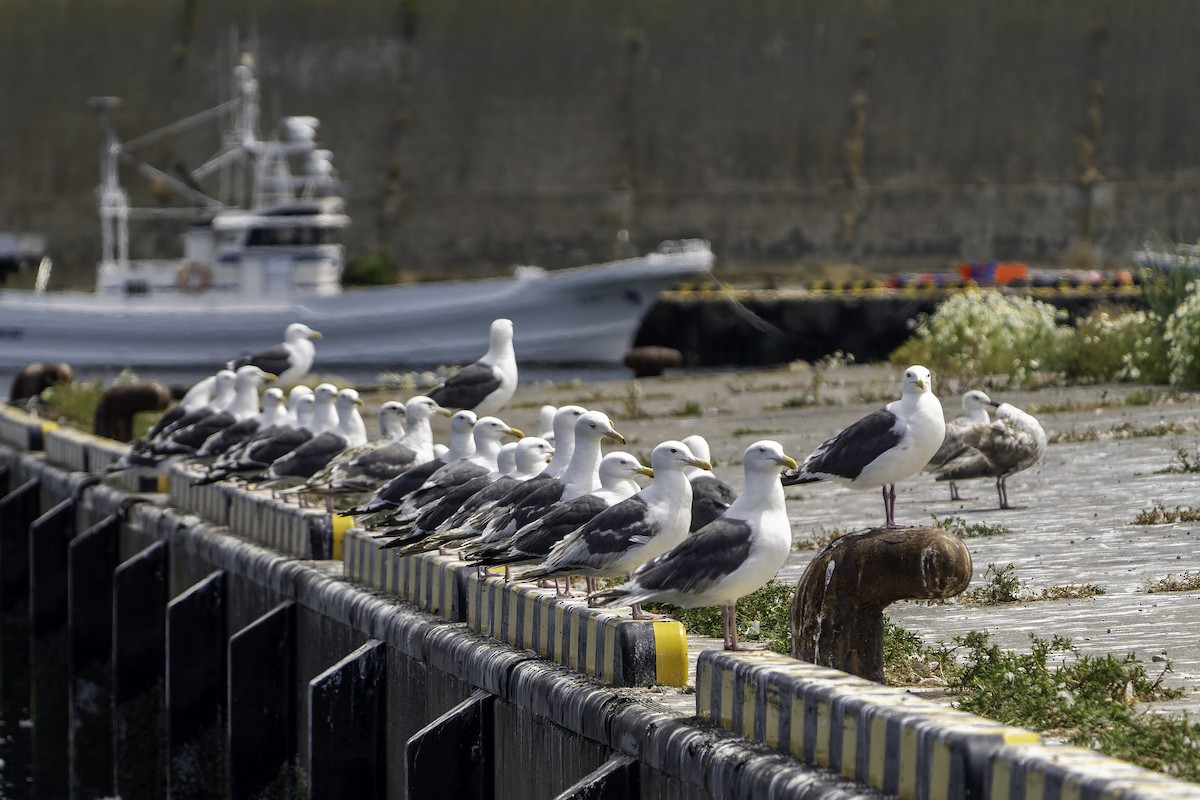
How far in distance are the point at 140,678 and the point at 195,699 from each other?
91.5 inches

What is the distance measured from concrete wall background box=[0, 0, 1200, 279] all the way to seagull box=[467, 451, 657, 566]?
54.9 metres

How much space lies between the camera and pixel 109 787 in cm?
1859

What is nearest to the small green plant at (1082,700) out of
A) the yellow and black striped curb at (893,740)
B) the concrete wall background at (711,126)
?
the yellow and black striped curb at (893,740)

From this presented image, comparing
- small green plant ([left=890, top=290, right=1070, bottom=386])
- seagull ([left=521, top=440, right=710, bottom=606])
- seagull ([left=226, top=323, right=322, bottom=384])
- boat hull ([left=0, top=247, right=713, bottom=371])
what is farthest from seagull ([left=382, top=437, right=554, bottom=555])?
boat hull ([left=0, top=247, right=713, bottom=371])

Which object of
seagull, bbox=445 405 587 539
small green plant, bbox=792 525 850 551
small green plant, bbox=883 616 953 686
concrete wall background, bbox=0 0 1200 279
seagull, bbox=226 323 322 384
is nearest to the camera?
small green plant, bbox=883 616 953 686

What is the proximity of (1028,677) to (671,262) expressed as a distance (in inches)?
1628

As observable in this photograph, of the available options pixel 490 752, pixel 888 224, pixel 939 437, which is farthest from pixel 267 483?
pixel 888 224

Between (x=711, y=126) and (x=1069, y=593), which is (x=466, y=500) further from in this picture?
(x=711, y=126)

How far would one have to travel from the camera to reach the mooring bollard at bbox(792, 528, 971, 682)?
8461mm

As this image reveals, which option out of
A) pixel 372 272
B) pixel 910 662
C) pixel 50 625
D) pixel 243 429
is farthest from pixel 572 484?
pixel 372 272

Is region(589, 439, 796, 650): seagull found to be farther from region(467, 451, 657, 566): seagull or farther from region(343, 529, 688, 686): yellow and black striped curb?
region(467, 451, 657, 566): seagull

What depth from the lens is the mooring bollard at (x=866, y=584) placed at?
8.46m

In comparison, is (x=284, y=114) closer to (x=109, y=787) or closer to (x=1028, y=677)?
(x=109, y=787)

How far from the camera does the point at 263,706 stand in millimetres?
13875
